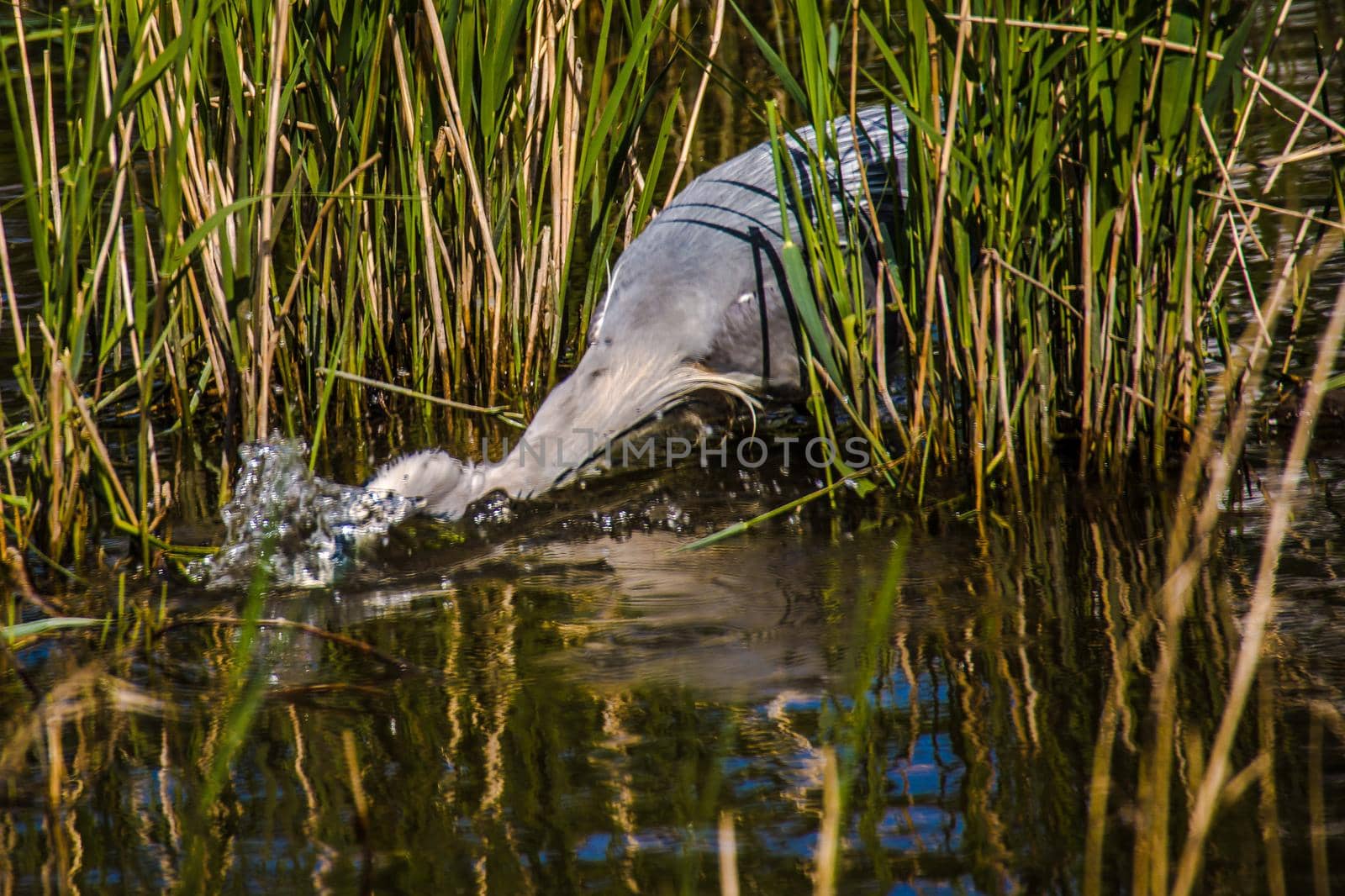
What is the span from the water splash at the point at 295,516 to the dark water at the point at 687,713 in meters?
0.10

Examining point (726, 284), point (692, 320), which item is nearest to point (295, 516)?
point (692, 320)

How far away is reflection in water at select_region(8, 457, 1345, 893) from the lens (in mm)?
2043

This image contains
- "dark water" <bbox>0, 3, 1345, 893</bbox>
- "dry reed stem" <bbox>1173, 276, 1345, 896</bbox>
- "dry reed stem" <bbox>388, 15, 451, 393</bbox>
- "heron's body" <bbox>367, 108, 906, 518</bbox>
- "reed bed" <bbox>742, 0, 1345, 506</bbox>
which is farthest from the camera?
"dry reed stem" <bbox>388, 15, 451, 393</bbox>

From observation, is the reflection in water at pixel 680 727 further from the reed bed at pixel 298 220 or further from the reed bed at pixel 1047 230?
the reed bed at pixel 298 220

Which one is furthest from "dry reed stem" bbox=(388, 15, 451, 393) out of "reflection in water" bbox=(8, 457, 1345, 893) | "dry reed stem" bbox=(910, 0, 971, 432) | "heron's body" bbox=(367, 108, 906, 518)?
"dry reed stem" bbox=(910, 0, 971, 432)

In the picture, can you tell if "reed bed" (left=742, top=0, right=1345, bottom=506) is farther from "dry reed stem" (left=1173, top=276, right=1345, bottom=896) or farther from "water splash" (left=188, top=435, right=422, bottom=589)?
"water splash" (left=188, top=435, right=422, bottom=589)

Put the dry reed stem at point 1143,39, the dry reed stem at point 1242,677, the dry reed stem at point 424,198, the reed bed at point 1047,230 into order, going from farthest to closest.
Result: 1. the dry reed stem at point 424,198
2. the reed bed at point 1047,230
3. the dry reed stem at point 1143,39
4. the dry reed stem at point 1242,677

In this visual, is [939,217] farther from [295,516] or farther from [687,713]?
[295,516]

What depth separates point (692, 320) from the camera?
12.2ft

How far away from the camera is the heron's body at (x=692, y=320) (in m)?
3.53

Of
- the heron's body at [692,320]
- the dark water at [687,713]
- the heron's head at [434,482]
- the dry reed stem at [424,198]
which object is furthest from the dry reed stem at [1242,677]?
the dry reed stem at [424,198]

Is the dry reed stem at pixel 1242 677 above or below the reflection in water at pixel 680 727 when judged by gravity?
above

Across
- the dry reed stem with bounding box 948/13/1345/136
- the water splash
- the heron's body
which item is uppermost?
the dry reed stem with bounding box 948/13/1345/136

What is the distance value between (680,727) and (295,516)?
129cm
